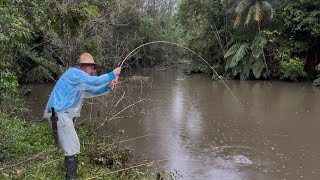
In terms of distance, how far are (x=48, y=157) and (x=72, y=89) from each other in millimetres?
1449

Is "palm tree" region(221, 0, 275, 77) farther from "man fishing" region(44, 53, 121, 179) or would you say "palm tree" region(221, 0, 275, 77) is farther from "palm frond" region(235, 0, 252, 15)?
"man fishing" region(44, 53, 121, 179)

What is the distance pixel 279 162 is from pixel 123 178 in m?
3.70

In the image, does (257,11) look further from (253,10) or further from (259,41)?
(259,41)

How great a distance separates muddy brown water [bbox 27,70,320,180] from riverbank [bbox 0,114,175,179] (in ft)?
4.61

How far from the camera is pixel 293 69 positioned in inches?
792

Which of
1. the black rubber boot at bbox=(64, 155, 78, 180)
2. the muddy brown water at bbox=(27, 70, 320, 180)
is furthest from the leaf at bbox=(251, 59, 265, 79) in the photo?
the black rubber boot at bbox=(64, 155, 78, 180)

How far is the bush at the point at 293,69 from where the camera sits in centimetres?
2003

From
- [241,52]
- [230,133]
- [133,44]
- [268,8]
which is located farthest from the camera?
[133,44]

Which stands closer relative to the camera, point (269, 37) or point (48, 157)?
point (48, 157)

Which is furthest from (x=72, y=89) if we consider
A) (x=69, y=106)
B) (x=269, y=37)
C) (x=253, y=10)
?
(x=269, y=37)

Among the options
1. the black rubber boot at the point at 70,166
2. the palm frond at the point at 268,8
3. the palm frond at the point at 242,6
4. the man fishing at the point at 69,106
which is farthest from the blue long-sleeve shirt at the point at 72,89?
the palm frond at the point at 268,8

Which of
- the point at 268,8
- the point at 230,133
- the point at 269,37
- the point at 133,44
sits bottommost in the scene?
the point at 230,133

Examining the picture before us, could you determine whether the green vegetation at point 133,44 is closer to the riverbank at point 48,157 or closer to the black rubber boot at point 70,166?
the riverbank at point 48,157

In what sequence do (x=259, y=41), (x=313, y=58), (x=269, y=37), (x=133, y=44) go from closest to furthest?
(x=259, y=41) → (x=269, y=37) → (x=313, y=58) → (x=133, y=44)
